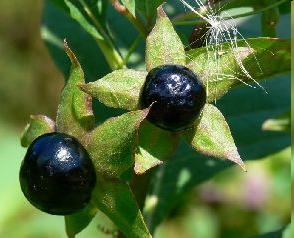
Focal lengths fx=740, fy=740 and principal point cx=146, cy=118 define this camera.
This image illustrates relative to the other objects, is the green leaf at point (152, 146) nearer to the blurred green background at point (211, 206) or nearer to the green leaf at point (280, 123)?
the green leaf at point (280, 123)

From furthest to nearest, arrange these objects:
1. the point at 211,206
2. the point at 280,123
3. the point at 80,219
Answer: the point at 211,206 → the point at 280,123 → the point at 80,219

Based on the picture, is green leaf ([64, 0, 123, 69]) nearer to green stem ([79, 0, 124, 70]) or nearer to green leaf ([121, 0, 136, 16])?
green stem ([79, 0, 124, 70])

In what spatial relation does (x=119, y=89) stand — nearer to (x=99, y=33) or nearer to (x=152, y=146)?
(x=152, y=146)

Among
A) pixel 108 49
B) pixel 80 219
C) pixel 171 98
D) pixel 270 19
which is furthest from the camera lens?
pixel 108 49

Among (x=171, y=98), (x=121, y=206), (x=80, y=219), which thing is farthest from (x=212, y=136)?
(x=80, y=219)

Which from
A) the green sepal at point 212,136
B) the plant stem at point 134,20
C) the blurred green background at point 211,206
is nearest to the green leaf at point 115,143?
the green sepal at point 212,136

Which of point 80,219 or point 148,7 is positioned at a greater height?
point 148,7
